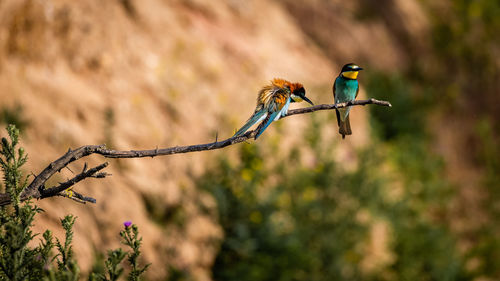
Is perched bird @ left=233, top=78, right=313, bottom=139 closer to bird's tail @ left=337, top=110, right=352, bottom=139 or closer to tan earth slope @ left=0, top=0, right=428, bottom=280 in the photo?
bird's tail @ left=337, top=110, right=352, bottom=139

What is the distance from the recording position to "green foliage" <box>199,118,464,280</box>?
5.51m

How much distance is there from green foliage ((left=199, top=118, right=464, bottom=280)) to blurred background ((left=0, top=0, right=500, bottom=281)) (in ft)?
0.07

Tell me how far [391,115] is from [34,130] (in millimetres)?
6351

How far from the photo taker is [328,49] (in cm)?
955

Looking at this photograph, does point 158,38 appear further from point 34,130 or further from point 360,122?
point 360,122

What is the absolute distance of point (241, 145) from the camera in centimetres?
606

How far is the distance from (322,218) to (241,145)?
1532 millimetres

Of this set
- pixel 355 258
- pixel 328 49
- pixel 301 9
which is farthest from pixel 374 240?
pixel 301 9

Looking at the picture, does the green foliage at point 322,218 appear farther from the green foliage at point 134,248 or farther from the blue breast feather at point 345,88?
the green foliage at point 134,248

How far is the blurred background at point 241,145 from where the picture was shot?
5.49m

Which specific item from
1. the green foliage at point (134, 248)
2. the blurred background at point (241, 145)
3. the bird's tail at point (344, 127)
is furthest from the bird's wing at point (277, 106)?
the blurred background at point (241, 145)

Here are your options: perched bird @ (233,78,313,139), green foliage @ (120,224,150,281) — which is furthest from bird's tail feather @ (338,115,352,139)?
green foliage @ (120,224,150,281)

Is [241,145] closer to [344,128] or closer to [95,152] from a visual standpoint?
[344,128]

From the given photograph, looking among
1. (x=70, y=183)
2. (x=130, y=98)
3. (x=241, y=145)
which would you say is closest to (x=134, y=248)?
(x=70, y=183)
